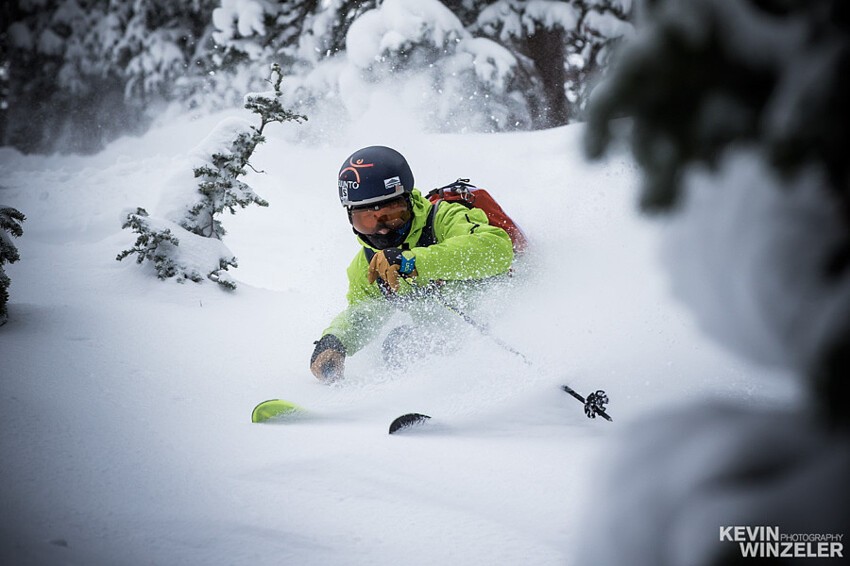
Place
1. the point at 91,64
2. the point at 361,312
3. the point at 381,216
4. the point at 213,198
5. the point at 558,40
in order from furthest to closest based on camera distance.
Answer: the point at 91,64, the point at 558,40, the point at 213,198, the point at 361,312, the point at 381,216

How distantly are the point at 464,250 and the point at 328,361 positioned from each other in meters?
1.33

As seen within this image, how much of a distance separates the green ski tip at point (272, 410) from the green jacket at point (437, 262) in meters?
1.53

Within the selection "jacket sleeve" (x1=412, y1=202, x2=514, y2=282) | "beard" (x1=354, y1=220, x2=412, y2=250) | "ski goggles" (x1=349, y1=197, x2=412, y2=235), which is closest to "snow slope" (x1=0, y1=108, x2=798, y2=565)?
"jacket sleeve" (x1=412, y1=202, x2=514, y2=282)

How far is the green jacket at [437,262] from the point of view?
15.6 ft

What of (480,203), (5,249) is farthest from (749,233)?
(5,249)

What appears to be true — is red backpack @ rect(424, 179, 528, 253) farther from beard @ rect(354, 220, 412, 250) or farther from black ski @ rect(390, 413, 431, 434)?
black ski @ rect(390, 413, 431, 434)

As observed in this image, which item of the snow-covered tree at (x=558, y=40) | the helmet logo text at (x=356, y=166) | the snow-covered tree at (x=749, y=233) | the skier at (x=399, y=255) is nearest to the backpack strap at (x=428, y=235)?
the skier at (x=399, y=255)

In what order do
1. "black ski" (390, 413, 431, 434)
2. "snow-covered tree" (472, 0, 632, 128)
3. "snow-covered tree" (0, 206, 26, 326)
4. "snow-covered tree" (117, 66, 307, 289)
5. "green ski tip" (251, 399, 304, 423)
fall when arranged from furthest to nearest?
"snow-covered tree" (472, 0, 632, 128), "snow-covered tree" (117, 66, 307, 289), "snow-covered tree" (0, 206, 26, 326), "green ski tip" (251, 399, 304, 423), "black ski" (390, 413, 431, 434)

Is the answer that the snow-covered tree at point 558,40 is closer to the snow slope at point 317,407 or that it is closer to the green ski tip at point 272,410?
the snow slope at point 317,407

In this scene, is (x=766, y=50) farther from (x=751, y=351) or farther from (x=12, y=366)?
(x=12, y=366)

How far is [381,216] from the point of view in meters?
4.98

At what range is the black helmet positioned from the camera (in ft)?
16.0

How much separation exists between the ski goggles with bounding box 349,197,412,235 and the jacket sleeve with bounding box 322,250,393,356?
0.44m

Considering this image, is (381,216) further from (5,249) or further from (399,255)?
(5,249)
